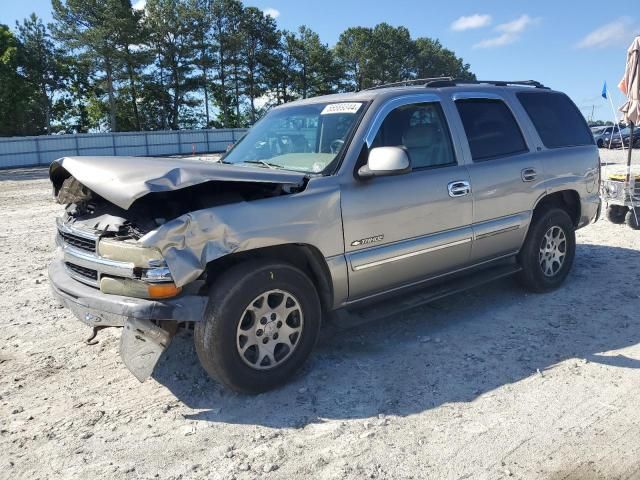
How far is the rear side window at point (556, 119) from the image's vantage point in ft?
17.6

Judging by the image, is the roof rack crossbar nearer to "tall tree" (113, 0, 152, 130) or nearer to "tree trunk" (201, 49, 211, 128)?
"tall tree" (113, 0, 152, 130)

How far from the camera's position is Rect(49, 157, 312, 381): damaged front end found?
3117 mm

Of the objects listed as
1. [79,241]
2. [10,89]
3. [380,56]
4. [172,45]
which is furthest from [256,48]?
[79,241]

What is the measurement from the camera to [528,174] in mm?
5039

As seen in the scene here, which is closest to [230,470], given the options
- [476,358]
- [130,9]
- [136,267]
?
[136,267]

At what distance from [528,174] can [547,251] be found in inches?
34.2

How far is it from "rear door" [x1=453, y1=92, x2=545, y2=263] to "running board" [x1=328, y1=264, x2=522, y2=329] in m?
0.17

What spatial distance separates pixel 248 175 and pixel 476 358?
216 centimetres

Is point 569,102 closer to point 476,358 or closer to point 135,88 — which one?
point 476,358

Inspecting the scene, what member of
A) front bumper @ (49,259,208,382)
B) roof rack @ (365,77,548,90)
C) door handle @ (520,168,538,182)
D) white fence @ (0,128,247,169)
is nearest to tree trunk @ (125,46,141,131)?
white fence @ (0,128,247,169)

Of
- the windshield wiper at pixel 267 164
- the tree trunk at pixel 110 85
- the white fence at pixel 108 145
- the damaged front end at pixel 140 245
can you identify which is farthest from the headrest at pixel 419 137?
the tree trunk at pixel 110 85

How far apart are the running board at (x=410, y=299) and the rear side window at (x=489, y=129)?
1054mm

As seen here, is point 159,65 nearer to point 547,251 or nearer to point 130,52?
point 130,52

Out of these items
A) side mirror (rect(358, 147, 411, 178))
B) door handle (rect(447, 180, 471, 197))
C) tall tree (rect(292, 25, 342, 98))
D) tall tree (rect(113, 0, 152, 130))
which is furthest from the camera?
tall tree (rect(292, 25, 342, 98))
